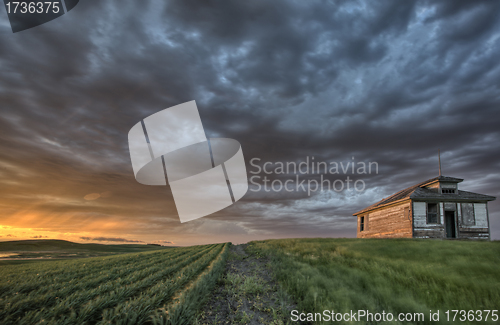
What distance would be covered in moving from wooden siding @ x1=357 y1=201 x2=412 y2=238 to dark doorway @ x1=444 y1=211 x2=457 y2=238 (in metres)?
4.01

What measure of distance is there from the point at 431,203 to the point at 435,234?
310 centimetres

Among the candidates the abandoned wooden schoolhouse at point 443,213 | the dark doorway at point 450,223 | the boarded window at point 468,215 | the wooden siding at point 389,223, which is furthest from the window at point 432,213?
the boarded window at point 468,215

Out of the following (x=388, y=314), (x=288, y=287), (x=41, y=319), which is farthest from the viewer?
(x=288, y=287)

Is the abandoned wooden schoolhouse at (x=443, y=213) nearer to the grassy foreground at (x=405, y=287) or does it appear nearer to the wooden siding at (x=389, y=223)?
the wooden siding at (x=389, y=223)

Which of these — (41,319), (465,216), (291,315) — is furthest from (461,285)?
(465,216)

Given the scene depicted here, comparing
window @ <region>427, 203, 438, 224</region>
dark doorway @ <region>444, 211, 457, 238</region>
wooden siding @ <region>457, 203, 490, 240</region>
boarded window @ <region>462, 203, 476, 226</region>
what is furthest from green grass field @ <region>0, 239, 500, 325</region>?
boarded window @ <region>462, 203, 476, 226</region>

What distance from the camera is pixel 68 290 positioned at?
702 cm

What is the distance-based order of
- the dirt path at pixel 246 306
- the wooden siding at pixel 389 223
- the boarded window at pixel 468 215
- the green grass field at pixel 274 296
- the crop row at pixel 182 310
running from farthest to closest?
the wooden siding at pixel 389 223 < the boarded window at pixel 468 215 < the dirt path at pixel 246 306 < the green grass field at pixel 274 296 < the crop row at pixel 182 310

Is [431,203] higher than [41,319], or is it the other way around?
[431,203]

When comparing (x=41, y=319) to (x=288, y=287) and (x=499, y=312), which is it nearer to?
(x=288, y=287)

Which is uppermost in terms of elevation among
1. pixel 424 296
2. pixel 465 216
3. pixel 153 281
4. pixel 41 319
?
Answer: pixel 465 216

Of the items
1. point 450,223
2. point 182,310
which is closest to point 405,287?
point 182,310

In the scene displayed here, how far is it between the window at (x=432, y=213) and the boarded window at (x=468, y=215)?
2.64 m

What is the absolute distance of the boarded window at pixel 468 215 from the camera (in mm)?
22625
